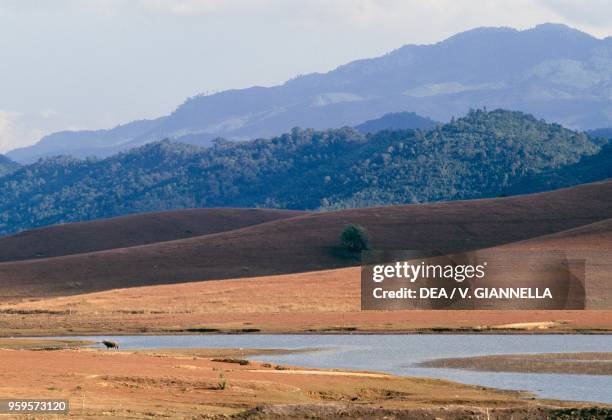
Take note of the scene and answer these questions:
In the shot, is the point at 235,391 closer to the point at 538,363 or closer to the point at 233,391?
the point at 233,391

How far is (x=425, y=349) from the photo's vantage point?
52.9m

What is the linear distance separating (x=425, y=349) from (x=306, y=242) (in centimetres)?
7235

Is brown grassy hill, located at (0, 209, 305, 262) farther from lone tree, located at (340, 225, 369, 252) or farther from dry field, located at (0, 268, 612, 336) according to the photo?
dry field, located at (0, 268, 612, 336)

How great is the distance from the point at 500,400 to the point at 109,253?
94.7 metres

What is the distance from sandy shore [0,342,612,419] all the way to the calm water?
219 centimetres

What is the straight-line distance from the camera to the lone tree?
122m

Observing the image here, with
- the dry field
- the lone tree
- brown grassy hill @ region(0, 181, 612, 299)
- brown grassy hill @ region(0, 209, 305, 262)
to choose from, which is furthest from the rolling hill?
brown grassy hill @ region(0, 209, 305, 262)

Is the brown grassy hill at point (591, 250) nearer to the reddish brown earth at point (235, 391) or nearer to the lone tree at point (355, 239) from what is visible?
the lone tree at point (355, 239)

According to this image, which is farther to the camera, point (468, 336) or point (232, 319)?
point (232, 319)

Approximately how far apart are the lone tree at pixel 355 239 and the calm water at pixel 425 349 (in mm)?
58401

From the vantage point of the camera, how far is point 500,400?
34.0 m

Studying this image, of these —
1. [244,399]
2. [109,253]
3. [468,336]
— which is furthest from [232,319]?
[109,253]

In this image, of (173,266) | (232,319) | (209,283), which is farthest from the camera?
(173,266)

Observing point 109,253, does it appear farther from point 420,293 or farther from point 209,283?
point 420,293
